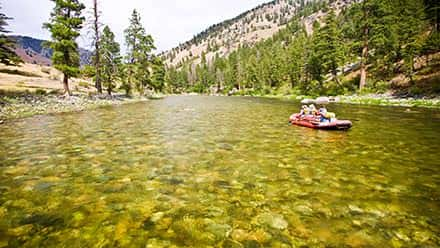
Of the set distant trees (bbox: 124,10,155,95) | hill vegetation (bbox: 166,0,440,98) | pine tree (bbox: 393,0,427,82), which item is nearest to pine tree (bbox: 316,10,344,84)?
hill vegetation (bbox: 166,0,440,98)

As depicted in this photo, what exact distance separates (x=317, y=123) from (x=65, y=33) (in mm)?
27409

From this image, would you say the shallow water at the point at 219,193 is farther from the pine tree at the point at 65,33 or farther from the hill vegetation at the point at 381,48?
the hill vegetation at the point at 381,48

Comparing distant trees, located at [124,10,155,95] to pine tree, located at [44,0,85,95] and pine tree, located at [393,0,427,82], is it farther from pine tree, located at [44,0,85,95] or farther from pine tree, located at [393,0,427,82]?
pine tree, located at [393,0,427,82]

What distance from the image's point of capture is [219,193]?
6062 mm

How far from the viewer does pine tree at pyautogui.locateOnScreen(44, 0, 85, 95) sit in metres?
27.9

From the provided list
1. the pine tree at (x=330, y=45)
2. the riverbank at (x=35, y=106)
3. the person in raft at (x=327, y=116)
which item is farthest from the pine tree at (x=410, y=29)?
the riverbank at (x=35, y=106)

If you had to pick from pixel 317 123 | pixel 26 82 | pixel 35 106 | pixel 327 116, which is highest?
pixel 26 82

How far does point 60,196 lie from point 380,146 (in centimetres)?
1113

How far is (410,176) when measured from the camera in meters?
7.14

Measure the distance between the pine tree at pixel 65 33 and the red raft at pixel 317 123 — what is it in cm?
2412

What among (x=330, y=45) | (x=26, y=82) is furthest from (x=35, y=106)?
(x=330, y=45)

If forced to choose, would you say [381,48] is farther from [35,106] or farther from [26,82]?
[26,82]

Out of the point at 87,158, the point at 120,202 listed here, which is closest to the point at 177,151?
the point at 87,158

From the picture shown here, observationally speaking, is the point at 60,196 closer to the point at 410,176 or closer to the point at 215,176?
the point at 215,176
